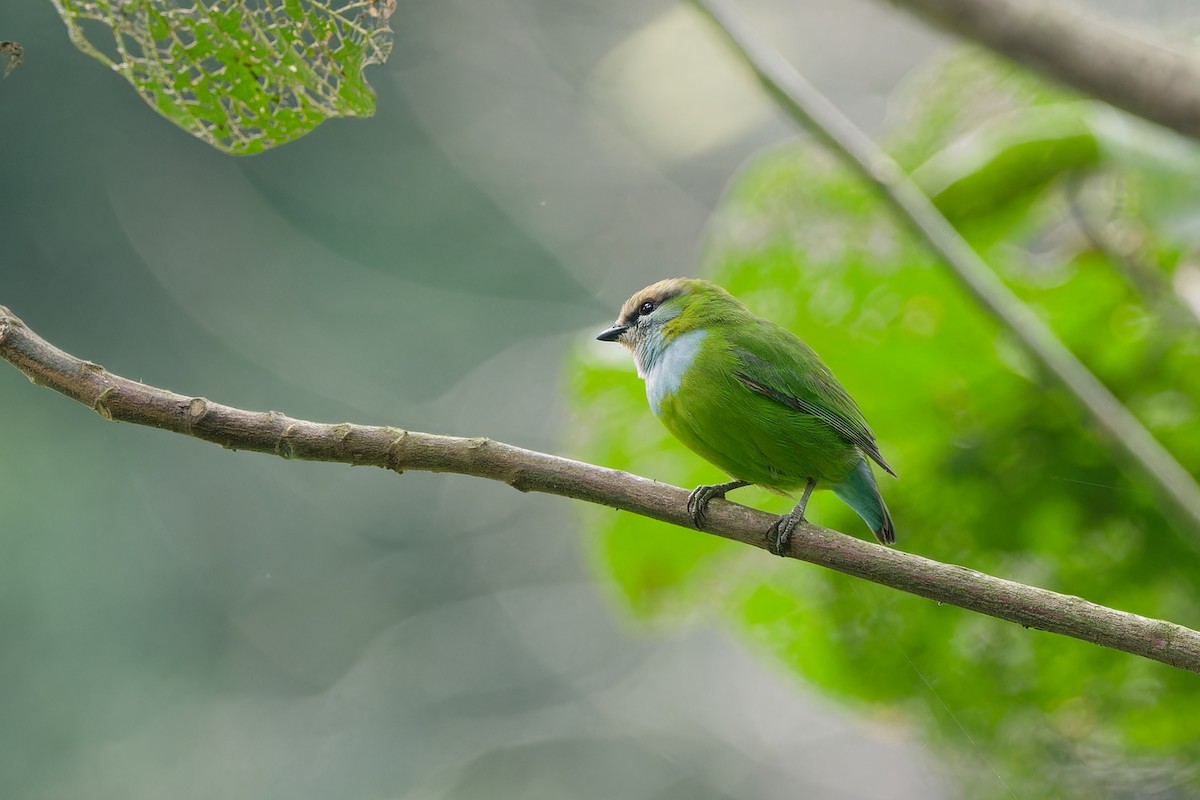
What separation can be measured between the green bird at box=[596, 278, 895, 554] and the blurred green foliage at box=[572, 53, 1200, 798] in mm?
398

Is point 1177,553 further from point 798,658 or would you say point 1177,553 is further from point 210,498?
point 210,498

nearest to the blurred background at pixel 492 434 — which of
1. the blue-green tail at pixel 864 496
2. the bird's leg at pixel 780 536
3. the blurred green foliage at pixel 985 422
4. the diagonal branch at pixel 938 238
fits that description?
the blurred green foliage at pixel 985 422

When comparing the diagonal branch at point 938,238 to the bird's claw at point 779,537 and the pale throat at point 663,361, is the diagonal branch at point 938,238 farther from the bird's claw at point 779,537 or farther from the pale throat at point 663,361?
the pale throat at point 663,361

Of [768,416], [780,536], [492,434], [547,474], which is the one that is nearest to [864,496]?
[768,416]

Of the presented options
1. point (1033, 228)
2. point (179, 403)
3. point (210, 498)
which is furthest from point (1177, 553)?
point (210, 498)

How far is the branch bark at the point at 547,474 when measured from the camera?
1773 mm

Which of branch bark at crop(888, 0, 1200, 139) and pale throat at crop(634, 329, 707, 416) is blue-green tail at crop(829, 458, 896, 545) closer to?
pale throat at crop(634, 329, 707, 416)

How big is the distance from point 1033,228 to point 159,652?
8202mm

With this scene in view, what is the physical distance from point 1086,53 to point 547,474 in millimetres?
1128

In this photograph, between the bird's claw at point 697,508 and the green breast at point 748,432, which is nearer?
the bird's claw at point 697,508

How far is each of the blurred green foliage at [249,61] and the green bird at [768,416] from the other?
4.21ft

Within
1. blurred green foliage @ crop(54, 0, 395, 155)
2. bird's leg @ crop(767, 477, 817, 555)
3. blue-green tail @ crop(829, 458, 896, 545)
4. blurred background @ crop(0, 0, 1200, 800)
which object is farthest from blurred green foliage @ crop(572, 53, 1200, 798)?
blurred green foliage @ crop(54, 0, 395, 155)

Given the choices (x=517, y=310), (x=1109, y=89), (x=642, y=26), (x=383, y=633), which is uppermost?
(x=642, y=26)

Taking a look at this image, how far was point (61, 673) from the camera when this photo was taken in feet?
28.7
